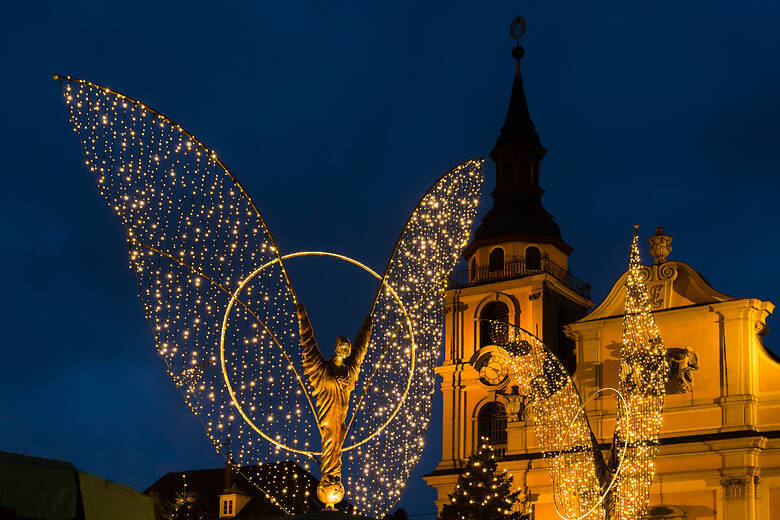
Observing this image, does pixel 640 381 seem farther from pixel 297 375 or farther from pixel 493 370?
pixel 297 375

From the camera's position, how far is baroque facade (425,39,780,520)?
128ft

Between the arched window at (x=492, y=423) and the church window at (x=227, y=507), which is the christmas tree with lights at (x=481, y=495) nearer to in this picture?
the arched window at (x=492, y=423)

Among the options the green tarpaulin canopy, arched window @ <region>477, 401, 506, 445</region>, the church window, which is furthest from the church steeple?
the green tarpaulin canopy

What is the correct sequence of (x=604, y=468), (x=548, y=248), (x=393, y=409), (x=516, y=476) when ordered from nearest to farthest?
(x=393, y=409) < (x=604, y=468) < (x=516, y=476) < (x=548, y=248)

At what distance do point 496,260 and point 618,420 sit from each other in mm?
16764

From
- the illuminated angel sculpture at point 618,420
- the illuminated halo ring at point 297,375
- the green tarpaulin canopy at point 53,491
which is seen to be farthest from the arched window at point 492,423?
the green tarpaulin canopy at point 53,491

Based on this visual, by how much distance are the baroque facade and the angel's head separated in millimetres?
24328

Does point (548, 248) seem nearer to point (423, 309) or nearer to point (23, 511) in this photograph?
point (423, 309)

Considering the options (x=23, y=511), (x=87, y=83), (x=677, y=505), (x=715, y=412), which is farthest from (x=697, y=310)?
(x=23, y=511)

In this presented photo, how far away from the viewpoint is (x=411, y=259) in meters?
21.7

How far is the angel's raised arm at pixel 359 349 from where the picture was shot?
18.2 m

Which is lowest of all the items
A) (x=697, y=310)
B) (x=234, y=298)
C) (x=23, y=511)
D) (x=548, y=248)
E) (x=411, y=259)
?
(x=23, y=511)

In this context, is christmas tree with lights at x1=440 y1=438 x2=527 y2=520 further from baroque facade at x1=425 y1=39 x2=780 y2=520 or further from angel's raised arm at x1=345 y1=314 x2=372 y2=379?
angel's raised arm at x1=345 y1=314 x2=372 y2=379

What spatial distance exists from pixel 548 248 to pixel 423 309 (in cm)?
2694
